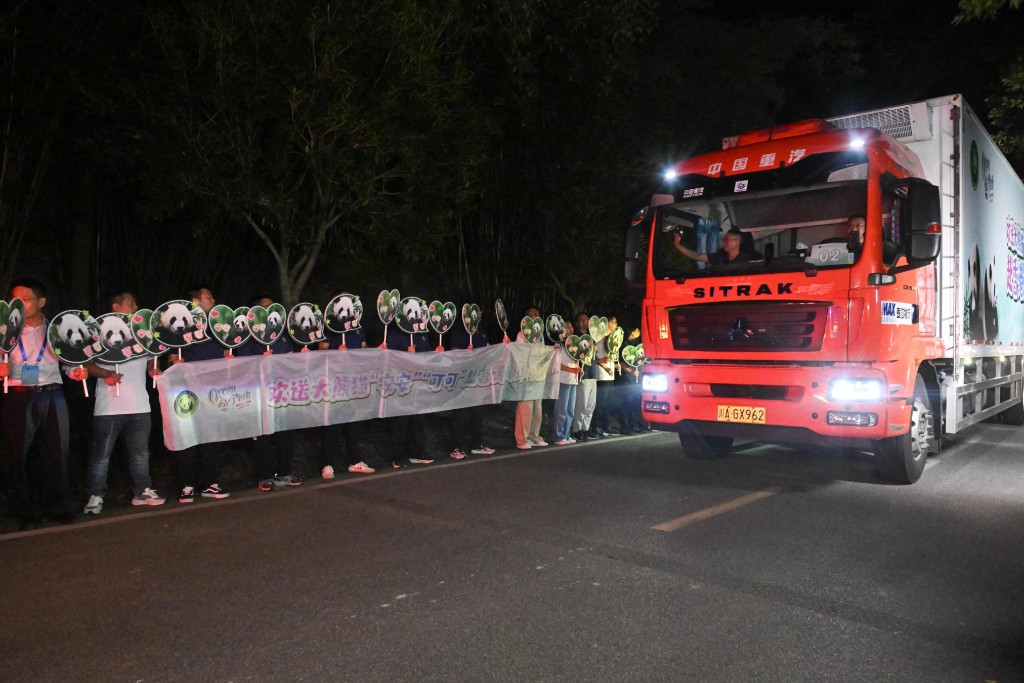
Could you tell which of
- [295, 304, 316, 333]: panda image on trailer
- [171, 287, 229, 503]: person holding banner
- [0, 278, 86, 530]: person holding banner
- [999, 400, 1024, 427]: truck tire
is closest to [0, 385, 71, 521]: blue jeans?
[0, 278, 86, 530]: person holding banner

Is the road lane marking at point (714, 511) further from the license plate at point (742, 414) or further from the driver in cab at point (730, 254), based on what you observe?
the driver in cab at point (730, 254)

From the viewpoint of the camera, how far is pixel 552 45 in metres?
11.0

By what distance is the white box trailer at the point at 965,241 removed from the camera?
807cm

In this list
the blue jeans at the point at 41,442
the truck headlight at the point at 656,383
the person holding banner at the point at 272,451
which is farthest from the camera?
the truck headlight at the point at 656,383

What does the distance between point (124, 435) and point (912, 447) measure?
286 inches

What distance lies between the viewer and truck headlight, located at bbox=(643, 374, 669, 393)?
317 inches

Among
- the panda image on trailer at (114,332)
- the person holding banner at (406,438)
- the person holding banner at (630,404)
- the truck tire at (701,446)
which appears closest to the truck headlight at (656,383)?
the truck tire at (701,446)

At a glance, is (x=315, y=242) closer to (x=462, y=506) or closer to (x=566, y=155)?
(x=462, y=506)

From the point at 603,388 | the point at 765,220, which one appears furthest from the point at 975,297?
the point at 603,388

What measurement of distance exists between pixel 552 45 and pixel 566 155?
383cm

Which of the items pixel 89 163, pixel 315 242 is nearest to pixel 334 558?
pixel 315 242

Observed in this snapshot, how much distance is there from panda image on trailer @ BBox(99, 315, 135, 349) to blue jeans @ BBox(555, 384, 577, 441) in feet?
18.7

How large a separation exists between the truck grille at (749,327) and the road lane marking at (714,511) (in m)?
1.33

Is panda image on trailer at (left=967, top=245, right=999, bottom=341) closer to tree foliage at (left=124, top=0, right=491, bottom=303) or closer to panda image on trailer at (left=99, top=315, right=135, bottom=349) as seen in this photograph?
tree foliage at (left=124, top=0, right=491, bottom=303)
